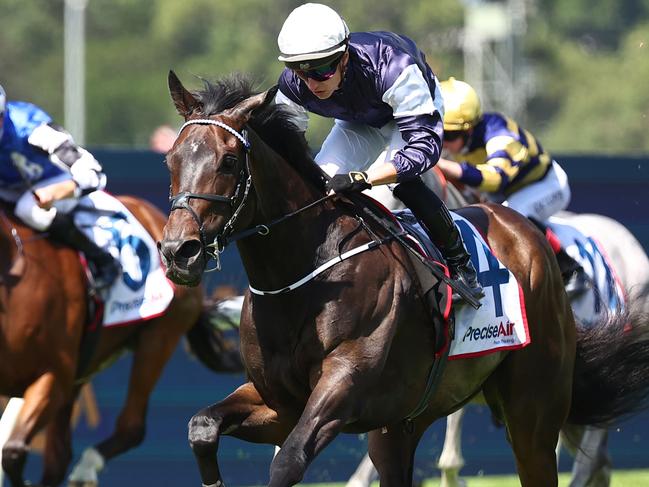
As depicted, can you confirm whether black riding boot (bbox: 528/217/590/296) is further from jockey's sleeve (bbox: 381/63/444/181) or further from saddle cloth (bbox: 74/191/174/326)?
jockey's sleeve (bbox: 381/63/444/181)

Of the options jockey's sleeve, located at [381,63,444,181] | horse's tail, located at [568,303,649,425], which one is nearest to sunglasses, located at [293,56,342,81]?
jockey's sleeve, located at [381,63,444,181]

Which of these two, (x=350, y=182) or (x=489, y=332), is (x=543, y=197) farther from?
(x=350, y=182)

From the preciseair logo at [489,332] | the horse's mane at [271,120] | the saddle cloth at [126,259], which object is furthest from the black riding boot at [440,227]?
the saddle cloth at [126,259]

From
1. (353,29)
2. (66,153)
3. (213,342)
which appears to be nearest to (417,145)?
(66,153)

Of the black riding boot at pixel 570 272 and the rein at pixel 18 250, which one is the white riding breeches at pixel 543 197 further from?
the rein at pixel 18 250

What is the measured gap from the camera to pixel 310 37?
4652 mm

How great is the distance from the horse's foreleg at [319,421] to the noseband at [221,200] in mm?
540

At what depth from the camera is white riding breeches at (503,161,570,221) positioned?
7.68m

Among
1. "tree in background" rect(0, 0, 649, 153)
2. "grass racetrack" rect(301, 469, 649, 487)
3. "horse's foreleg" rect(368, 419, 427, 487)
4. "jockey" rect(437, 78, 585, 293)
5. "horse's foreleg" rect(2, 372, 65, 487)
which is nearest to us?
"horse's foreleg" rect(368, 419, 427, 487)

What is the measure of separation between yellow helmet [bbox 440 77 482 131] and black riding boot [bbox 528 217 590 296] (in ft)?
2.27

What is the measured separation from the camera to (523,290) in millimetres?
5605

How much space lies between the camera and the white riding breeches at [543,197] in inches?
302

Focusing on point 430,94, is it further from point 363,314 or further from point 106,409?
point 106,409

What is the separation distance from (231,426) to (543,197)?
3503mm
